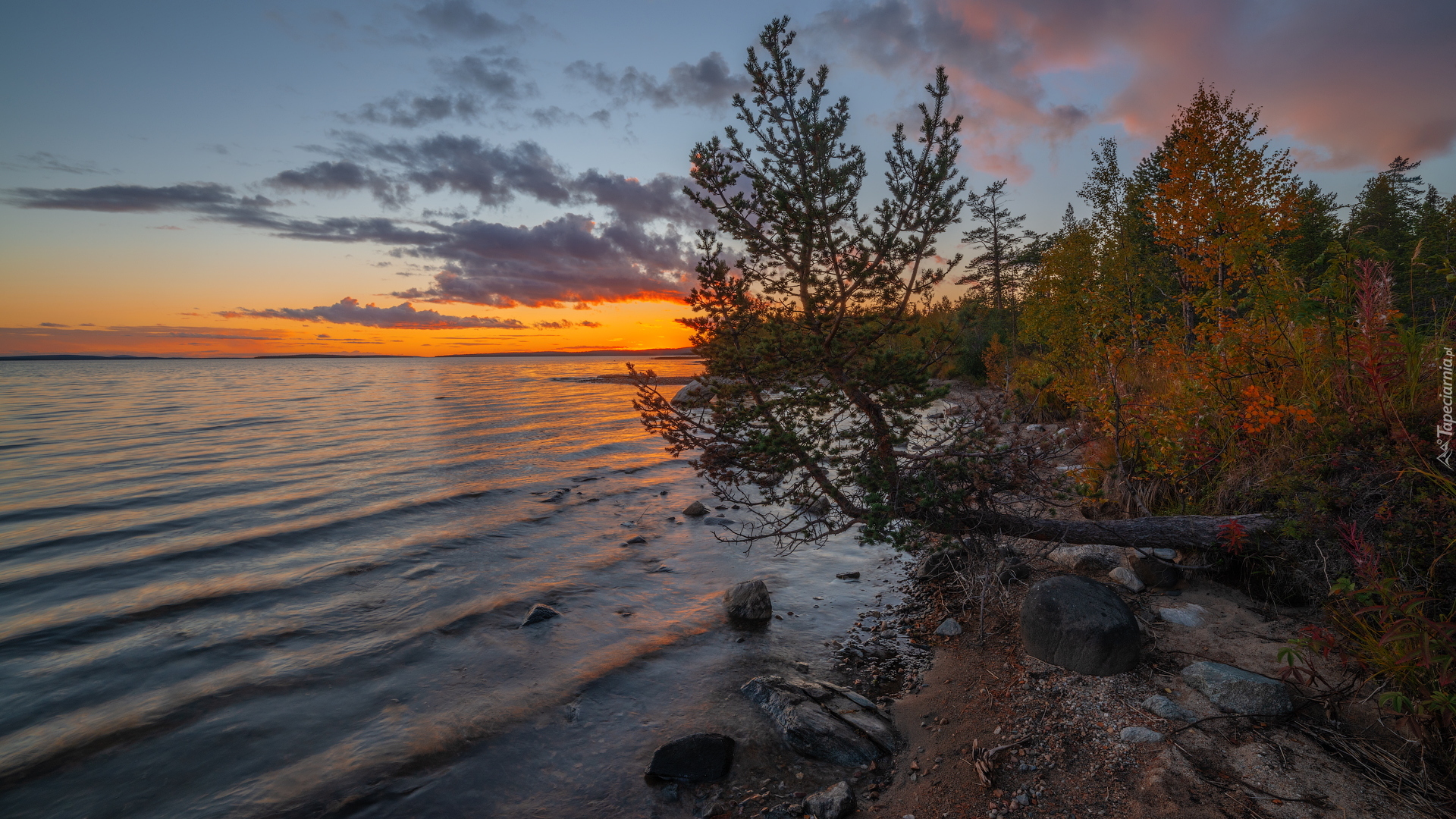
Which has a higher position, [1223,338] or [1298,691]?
[1223,338]

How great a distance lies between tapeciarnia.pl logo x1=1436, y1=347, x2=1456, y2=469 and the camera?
14.4ft

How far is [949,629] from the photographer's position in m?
6.86

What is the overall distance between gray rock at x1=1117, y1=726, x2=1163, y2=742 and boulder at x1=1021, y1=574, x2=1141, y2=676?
2.73 feet

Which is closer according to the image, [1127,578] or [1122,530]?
[1122,530]

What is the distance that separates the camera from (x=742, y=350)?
516 cm

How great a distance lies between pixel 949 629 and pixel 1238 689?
2.80 metres

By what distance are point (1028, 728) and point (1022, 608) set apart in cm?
148

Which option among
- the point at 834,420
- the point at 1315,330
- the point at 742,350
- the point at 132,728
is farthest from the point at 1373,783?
the point at 132,728

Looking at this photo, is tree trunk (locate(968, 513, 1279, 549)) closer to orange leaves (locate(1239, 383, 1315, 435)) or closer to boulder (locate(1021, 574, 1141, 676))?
boulder (locate(1021, 574, 1141, 676))

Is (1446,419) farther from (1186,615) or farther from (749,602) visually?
(749,602)

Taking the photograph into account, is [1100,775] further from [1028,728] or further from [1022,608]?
[1022,608]

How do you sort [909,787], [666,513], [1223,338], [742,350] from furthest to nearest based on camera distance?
[666,513]
[1223,338]
[742,350]
[909,787]

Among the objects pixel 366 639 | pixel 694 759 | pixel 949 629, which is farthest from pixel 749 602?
pixel 366 639

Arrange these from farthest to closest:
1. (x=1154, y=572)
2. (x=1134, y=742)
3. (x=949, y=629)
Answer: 1. (x=949, y=629)
2. (x=1154, y=572)
3. (x=1134, y=742)
